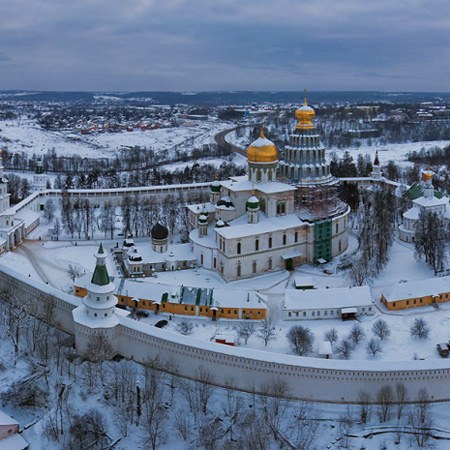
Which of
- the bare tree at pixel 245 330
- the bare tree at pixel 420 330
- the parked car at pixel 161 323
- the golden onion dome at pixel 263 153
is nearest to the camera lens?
the bare tree at pixel 420 330

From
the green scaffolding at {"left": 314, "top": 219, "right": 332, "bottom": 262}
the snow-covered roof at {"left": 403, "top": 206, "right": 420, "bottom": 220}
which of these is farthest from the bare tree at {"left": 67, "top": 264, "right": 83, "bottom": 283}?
the snow-covered roof at {"left": 403, "top": 206, "right": 420, "bottom": 220}

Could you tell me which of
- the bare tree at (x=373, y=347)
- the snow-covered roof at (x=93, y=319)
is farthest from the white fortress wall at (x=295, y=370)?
the bare tree at (x=373, y=347)

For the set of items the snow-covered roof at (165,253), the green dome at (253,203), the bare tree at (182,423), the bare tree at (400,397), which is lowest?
the bare tree at (182,423)

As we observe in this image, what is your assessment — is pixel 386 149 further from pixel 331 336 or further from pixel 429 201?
pixel 331 336

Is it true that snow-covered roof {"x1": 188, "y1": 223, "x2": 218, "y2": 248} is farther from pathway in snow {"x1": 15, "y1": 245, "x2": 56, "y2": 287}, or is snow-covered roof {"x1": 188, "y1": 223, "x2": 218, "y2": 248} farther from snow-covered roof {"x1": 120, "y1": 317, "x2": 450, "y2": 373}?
snow-covered roof {"x1": 120, "y1": 317, "x2": 450, "y2": 373}

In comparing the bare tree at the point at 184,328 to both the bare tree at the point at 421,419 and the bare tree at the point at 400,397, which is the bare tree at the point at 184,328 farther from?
the bare tree at the point at 421,419

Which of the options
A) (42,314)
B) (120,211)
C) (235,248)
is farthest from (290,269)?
(120,211)

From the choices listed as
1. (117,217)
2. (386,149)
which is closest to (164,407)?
(117,217)

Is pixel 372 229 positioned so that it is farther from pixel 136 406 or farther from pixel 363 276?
pixel 136 406
